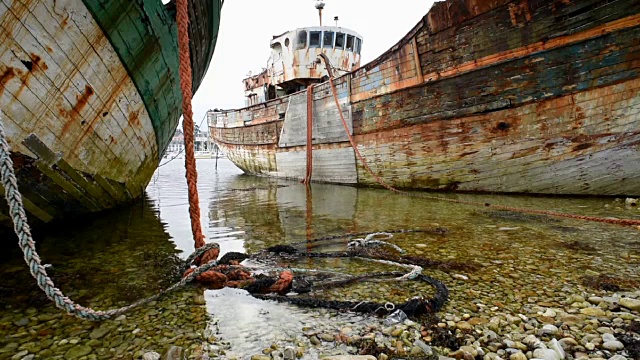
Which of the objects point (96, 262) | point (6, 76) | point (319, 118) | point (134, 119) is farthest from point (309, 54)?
point (96, 262)

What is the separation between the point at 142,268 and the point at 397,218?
4090 mm

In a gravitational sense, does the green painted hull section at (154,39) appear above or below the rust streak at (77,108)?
above

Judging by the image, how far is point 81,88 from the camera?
3771 millimetres

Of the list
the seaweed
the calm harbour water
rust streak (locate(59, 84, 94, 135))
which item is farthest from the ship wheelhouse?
the seaweed

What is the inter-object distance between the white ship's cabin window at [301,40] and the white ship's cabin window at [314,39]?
25 cm

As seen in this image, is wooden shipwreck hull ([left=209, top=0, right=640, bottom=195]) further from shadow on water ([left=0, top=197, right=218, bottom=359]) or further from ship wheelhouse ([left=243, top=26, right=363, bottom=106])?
shadow on water ([left=0, top=197, right=218, bottom=359])

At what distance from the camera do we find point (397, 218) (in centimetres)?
602

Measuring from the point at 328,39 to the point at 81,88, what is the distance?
541 inches

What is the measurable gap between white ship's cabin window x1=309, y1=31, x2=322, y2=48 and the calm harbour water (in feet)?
37.7

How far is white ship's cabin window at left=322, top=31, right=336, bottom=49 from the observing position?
15.8 metres

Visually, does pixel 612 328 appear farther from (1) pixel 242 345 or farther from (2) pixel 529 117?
(2) pixel 529 117

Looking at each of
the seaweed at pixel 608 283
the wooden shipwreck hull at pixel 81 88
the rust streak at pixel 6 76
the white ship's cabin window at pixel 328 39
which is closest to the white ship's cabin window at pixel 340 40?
the white ship's cabin window at pixel 328 39

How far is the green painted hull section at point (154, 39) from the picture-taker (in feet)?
12.6

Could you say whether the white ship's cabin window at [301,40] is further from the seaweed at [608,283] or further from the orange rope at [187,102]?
the seaweed at [608,283]
